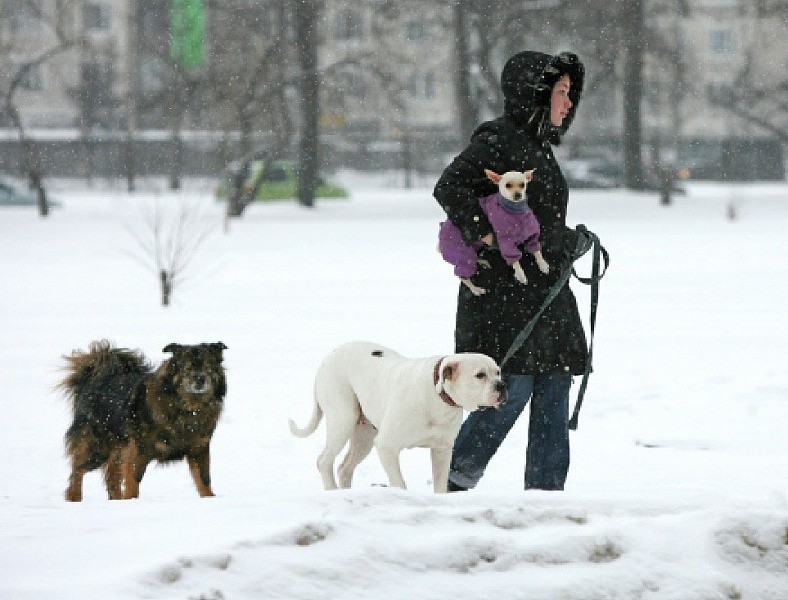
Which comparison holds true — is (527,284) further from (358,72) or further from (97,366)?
(358,72)

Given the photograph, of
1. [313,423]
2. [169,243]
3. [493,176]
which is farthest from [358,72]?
[493,176]

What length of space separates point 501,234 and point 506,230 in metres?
0.02

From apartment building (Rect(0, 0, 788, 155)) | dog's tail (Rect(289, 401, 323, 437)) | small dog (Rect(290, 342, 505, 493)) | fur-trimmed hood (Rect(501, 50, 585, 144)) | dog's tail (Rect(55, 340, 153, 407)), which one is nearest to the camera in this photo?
small dog (Rect(290, 342, 505, 493))

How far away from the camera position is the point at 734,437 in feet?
27.3

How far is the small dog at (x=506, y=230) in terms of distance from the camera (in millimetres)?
5367

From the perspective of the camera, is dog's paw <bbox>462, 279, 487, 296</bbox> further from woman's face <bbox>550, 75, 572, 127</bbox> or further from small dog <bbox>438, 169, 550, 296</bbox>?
woman's face <bbox>550, 75, 572, 127</bbox>

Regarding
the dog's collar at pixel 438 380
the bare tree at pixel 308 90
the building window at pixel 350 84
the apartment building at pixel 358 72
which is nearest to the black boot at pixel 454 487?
the dog's collar at pixel 438 380

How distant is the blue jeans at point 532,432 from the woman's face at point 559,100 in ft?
3.17

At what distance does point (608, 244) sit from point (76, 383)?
19.7m

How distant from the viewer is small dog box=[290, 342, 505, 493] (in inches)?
210

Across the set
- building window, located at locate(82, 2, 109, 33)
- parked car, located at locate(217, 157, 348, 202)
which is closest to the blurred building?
building window, located at locate(82, 2, 109, 33)

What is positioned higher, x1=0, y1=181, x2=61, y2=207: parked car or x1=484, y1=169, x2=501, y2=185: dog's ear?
x1=484, y1=169, x2=501, y2=185: dog's ear

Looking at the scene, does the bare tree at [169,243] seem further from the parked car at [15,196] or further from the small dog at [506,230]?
the small dog at [506,230]

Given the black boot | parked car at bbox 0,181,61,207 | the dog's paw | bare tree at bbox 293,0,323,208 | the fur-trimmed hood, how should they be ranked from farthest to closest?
1. parked car at bbox 0,181,61,207
2. bare tree at bbox 293,0,323,208
3. the black boot
4. the dog's paw
5. the fur-trimmed hood
